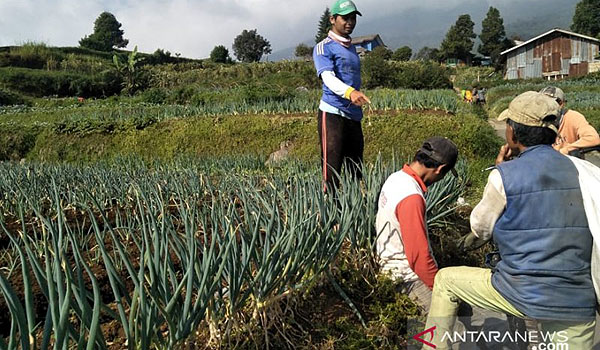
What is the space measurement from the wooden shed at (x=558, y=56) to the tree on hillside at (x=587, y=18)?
25038 millimetres

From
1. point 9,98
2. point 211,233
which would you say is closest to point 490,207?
point 211,233

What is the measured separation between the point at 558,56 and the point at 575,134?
38944 mm

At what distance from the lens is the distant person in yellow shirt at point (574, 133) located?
3211 millimetres

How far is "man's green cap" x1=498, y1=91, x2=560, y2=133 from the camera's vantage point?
1600mm

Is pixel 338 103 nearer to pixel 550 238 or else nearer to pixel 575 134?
pixel 575 134

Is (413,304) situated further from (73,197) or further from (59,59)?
(59,59)

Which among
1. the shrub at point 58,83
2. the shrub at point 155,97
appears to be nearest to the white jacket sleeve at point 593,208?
the shrub at point 155,97

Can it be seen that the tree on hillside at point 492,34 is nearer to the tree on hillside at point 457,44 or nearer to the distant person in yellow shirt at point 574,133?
the tree on hillside at point 457,44

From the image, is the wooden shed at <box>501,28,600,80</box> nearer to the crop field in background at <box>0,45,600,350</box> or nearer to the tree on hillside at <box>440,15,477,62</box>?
the tree on hillside at <box>440,15,477,62</box>

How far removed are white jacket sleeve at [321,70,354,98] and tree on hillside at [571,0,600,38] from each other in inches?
2581

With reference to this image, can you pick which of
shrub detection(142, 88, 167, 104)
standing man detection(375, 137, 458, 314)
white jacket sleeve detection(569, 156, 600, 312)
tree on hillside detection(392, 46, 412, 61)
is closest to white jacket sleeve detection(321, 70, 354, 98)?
standing man detection(375, 137, 458, 314)

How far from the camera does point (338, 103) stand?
320cm

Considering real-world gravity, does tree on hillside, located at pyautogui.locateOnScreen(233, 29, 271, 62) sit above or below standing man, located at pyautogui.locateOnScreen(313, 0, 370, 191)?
above

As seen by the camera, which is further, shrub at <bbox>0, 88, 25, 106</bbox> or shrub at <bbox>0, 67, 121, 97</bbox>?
shrub at <bbox>0, 67, 121, 97</bbox>
